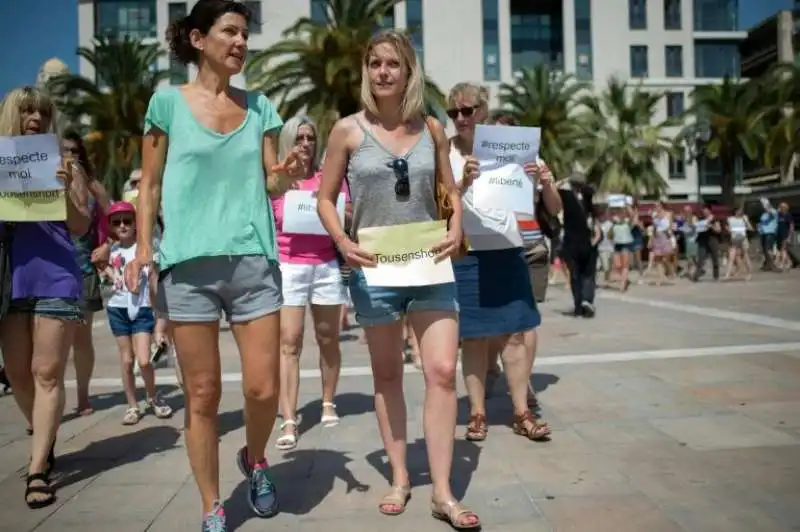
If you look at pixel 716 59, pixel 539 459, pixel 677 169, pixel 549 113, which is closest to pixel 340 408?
pixel 539 459

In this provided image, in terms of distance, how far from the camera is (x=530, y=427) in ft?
14.9

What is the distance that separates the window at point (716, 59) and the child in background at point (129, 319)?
193 feet

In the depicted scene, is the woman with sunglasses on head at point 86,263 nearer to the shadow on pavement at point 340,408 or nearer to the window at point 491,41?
the shadow on pavement at point 340,408

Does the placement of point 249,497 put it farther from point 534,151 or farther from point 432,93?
point 432,93

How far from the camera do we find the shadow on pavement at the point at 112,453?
4262mm

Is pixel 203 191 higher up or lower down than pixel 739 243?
higher up

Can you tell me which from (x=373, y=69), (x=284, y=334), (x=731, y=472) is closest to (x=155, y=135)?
→ (x=373, y=69)

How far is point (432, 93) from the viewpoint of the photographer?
2784 cm

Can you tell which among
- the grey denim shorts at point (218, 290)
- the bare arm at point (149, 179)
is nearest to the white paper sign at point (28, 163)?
the bare arm at point (149, 179)

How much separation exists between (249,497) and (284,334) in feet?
5.45

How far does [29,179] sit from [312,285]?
6.05 feet

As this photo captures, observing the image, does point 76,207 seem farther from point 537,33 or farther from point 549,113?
point 537,33

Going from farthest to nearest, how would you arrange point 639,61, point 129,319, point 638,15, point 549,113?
1. point 639,61
2. point 638,15
3. point 549,113
4. point 129,319

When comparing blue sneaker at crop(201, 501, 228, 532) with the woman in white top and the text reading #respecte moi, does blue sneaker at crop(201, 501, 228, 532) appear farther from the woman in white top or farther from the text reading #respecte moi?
the woman in white top
